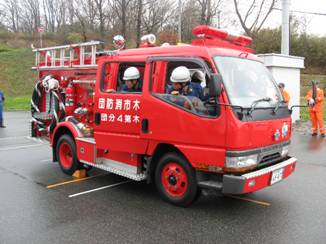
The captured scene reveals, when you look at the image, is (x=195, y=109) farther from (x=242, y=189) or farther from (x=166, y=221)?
(x=166, y=221)

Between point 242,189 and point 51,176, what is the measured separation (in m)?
4.04

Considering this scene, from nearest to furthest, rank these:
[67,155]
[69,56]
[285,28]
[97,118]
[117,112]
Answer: [117,112] < [97,118] < [67,155] < [69,56] < [285,28]

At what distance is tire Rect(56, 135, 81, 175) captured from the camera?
280 inches

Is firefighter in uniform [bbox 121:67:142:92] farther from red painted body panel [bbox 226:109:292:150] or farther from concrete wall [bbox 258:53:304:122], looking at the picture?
concrete wall [bbox 258:53:304:122]

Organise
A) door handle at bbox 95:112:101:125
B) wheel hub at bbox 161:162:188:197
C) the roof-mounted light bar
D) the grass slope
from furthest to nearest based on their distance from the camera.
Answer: the grass slope < door handle at bbox 95:112:101:125 < the roof-mounted light bar < wheel hub at bbox 161:162:188:197

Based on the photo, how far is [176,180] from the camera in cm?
545

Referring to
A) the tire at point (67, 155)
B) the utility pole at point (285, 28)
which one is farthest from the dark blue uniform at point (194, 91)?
the utility pole at point (285, 28)

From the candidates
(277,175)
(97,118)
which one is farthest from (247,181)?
(97,118)

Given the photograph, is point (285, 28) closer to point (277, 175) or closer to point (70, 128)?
point (70, 128)

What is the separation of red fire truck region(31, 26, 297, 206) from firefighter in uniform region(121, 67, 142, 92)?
91 mm

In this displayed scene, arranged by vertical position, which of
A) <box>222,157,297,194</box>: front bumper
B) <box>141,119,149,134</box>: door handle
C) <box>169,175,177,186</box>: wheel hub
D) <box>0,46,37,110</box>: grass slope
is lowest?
<box>169,175,177,186</box>: wheel hub

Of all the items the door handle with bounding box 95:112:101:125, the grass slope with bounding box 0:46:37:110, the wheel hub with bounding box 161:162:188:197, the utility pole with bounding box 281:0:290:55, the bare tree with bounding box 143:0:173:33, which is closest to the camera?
the wheel hub with bounding box 161:162:188:197

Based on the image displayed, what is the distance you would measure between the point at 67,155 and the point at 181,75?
3.34m

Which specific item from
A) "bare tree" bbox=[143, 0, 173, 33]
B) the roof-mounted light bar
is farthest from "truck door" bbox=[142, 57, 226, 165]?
"bare tree" bbox=[143, 0, 173, 33]
